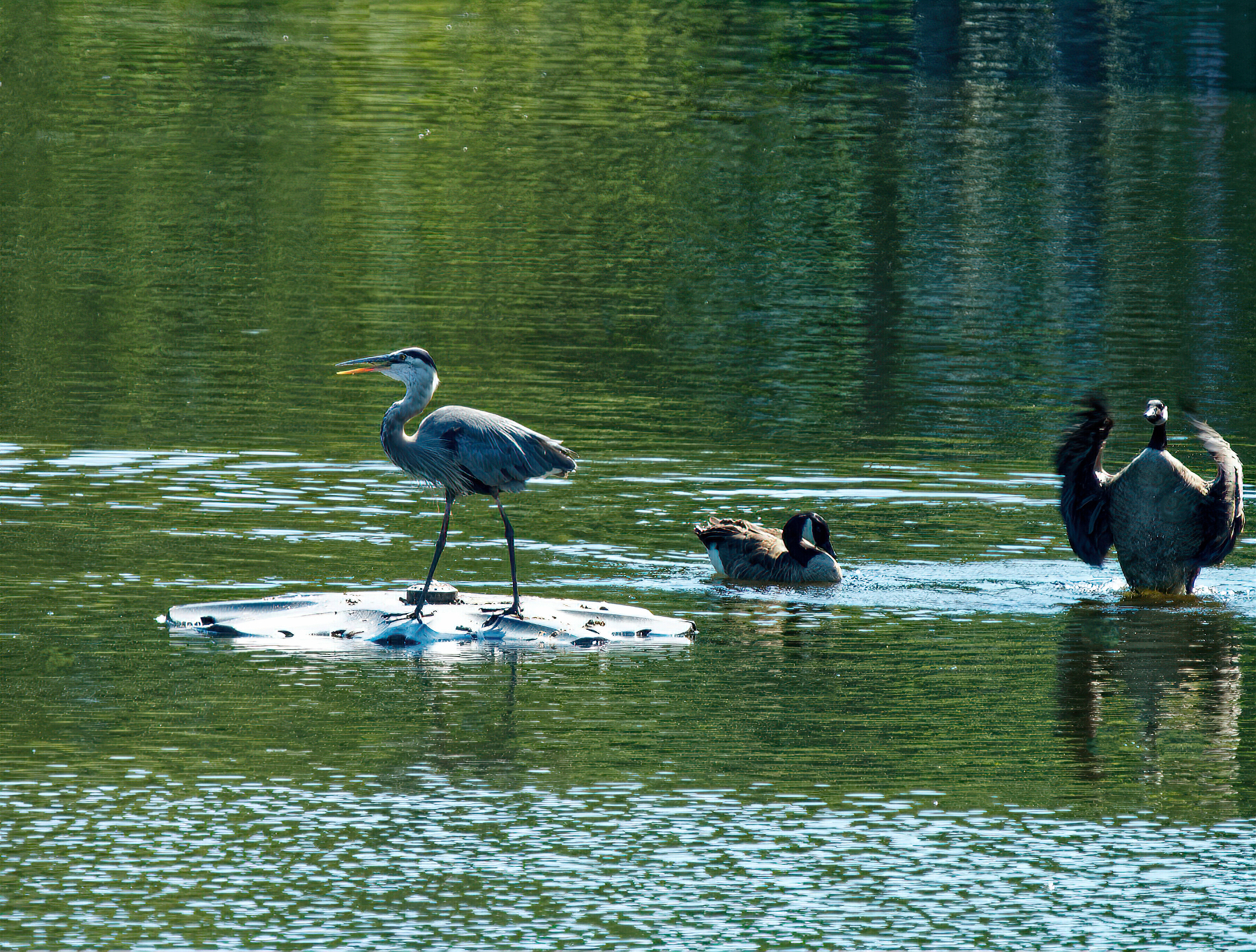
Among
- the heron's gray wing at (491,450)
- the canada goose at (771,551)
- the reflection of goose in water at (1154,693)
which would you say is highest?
the heron's gray wing at (491,450)

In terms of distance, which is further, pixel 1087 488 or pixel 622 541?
pixel 622 541

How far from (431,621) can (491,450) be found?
124cm

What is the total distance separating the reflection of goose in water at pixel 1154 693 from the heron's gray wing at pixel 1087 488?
830 millimetres

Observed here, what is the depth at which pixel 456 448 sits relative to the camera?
13906 mm

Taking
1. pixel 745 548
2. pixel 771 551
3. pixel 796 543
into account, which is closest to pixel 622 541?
pixel 745 548

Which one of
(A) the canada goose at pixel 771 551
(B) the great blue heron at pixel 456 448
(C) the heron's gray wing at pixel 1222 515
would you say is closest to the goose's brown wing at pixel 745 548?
(A) the canada goose at pixel 771 551

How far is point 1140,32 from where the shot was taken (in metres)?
75.2

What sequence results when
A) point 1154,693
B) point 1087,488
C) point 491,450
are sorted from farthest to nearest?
1. point 1087,488
2. point 491,450
3. point 1154,693

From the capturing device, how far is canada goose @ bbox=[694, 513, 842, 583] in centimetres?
1595

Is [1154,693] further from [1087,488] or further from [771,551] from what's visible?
[771,551]

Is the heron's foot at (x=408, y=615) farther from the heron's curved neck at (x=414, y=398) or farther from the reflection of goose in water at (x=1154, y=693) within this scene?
the reflection of goose in water at (x=1154, y=693)

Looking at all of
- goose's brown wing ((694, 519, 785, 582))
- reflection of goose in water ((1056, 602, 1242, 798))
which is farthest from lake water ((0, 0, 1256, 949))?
goose's brown wing ((694, 519, 785, 582))

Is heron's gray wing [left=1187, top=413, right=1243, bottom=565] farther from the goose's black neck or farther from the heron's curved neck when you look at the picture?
the heron's curved neck

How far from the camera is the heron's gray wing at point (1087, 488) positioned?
16.4 m
